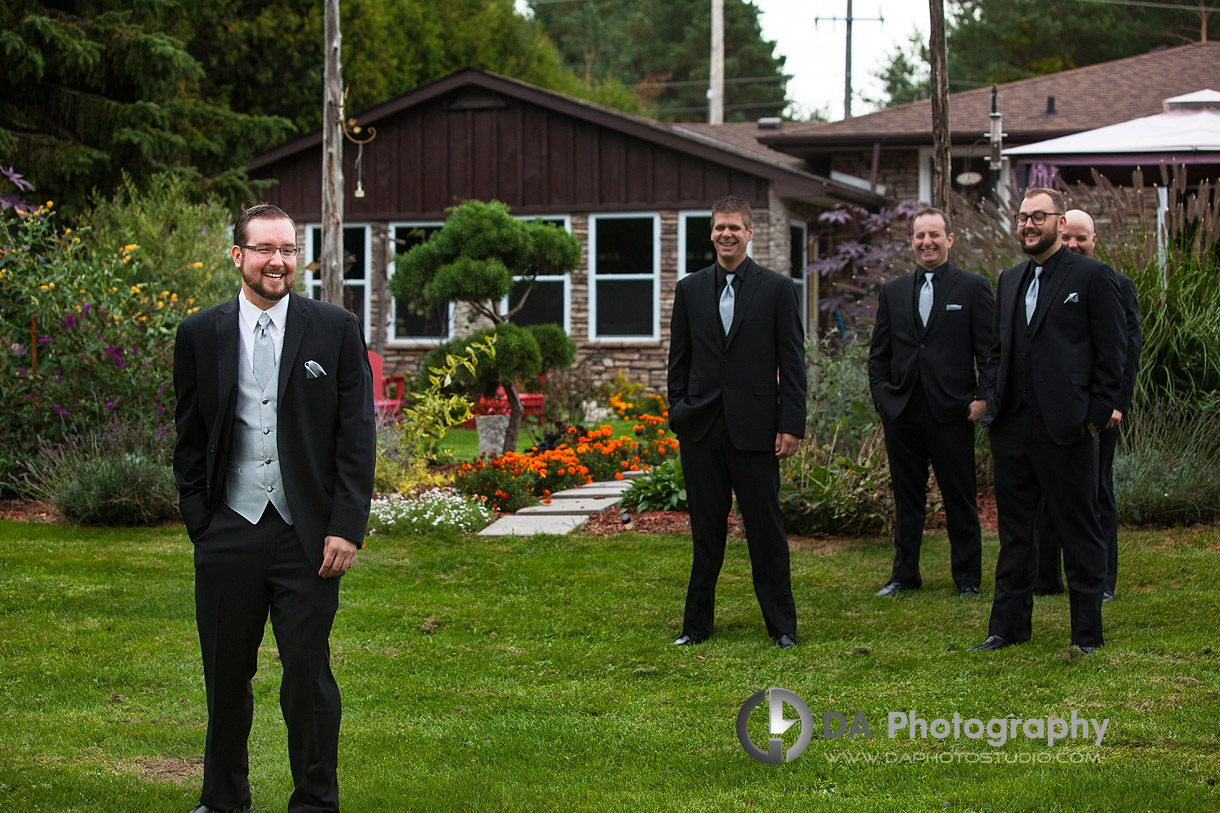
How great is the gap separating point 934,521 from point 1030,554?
3.41m

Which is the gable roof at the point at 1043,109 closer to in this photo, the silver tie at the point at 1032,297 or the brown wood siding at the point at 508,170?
the brown wood siding at the point at 508,170

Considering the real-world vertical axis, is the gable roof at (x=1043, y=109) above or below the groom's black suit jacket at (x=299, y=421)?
above

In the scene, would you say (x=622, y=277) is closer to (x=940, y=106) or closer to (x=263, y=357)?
(x=940, y=106)

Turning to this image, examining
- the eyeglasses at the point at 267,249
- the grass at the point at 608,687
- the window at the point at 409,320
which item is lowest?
the grass at the point at 608,687

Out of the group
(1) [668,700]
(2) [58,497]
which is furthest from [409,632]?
(2) [58,497]

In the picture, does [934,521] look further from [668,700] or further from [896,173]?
[896,173]

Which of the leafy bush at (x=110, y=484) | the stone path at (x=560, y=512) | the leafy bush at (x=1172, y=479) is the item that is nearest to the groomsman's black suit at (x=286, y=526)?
the stone path at (x=560, y=512)

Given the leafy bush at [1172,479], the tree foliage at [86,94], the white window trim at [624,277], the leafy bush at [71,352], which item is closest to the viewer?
the leafy bush at [1172,479]

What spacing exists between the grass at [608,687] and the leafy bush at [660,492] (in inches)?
59.7

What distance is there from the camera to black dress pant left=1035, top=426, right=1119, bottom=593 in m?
6.45

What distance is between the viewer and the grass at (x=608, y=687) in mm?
4016

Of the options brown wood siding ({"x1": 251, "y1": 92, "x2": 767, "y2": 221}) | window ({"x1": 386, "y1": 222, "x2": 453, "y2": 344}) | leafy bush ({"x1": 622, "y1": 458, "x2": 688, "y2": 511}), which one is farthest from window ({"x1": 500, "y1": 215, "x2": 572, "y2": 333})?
leafy bush ({"x1": 622, "y1": 458, "x2": 688, "y2": 511})

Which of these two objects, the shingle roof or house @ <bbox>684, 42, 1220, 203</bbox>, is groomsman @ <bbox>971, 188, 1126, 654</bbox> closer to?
house @ <bbox>684, 42, 1220, 203</bbox>

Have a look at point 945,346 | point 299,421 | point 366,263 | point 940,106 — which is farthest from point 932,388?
point 366,263
